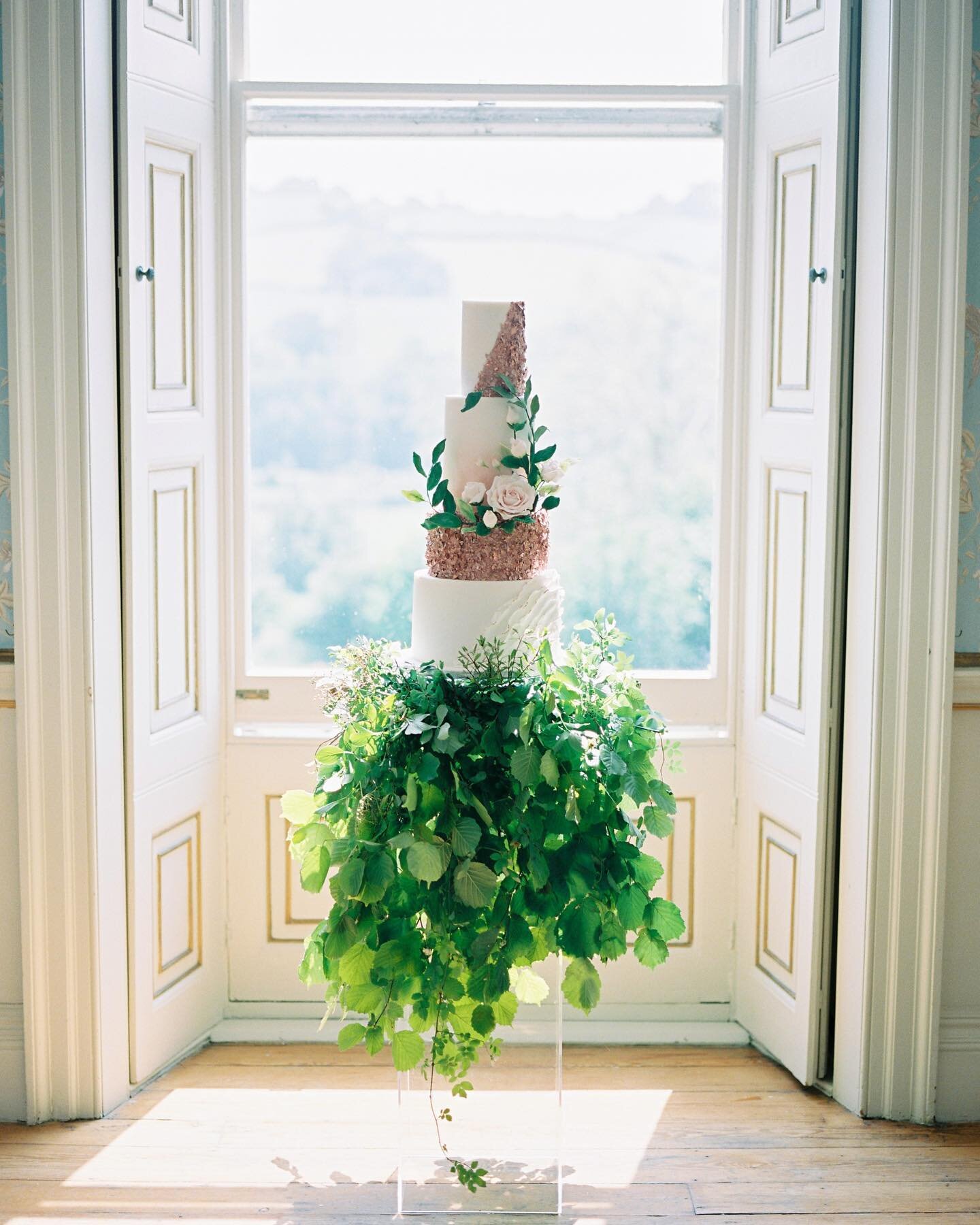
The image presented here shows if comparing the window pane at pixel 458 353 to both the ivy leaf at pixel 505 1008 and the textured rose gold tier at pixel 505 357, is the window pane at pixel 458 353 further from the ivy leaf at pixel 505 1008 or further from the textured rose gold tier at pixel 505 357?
the ivy leaf at pixel 505 1008

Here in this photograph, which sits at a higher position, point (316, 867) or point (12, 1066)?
point (316, 867)

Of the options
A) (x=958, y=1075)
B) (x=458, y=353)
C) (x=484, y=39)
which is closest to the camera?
(x=958, y=1075)

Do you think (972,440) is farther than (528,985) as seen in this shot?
Yes

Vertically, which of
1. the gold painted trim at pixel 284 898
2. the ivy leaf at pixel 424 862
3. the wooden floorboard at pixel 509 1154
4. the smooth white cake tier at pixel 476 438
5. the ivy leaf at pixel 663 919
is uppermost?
the smooth white cake tier at pixel 476 438

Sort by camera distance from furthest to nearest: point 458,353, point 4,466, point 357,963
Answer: point 458,353 < point 4,466 < point 357,963

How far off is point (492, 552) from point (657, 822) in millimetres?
594

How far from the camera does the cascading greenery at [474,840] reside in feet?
8.04

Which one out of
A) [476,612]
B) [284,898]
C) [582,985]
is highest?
[476,612]

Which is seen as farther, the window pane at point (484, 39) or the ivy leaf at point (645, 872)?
the window pane at point (484, 39)

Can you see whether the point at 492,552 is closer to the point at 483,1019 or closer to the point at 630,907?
the point at 630,907

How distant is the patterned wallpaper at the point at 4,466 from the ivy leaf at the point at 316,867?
2.78 feet

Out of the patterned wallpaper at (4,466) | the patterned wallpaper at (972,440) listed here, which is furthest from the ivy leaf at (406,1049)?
the patterned wallpaper at (972,440)

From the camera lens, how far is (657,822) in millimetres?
2578

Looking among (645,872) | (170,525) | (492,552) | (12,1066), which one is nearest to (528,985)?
(645,872)
